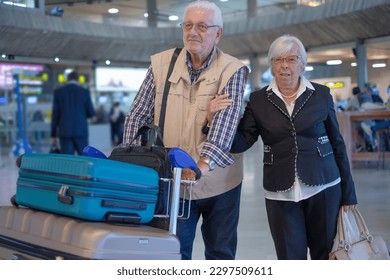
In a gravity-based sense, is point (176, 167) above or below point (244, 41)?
below

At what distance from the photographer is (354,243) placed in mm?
2674

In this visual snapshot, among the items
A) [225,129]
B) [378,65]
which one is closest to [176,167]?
[225,129]

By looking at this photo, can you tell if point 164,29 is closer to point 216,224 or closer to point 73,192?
point 216,224

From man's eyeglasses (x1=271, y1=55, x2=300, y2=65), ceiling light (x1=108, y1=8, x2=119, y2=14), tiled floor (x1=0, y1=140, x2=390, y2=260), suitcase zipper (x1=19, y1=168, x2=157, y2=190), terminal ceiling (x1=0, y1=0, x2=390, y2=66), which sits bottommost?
tiled floor (x1=0, y1=140, x2=390, y2=260)

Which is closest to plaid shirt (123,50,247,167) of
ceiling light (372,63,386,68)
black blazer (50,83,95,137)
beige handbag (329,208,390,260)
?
beige handbag (329,208,390,260)

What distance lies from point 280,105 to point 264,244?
240 cm

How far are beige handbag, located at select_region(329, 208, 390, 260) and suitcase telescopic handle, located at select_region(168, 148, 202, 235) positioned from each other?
779 mm

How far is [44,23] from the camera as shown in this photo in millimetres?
4559

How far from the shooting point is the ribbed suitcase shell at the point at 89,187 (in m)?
2.03

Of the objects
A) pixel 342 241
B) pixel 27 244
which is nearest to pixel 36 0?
pixel 27 244

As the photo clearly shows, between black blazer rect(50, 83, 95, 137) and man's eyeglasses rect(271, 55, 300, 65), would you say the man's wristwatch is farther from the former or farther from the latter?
black blazer rect(50, 83, 95, 137)

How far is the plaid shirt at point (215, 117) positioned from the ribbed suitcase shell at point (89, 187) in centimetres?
37

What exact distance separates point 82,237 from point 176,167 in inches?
17.4

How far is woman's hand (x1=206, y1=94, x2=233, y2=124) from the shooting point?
2.52 meters
